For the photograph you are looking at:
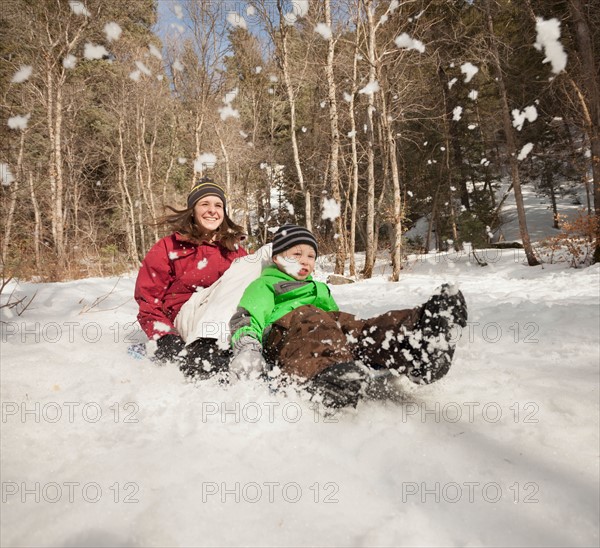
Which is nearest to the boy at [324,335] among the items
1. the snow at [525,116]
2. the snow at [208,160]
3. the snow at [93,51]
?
the snow at [208,160]

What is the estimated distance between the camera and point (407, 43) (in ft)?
28.2

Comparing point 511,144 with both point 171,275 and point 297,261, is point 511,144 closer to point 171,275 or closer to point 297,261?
point 297,261

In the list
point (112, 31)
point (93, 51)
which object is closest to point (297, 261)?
point (93, 51)

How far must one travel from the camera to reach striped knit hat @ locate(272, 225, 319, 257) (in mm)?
2287

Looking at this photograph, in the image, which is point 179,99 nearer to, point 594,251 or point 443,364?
point 594,251

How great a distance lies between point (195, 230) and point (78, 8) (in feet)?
39.9

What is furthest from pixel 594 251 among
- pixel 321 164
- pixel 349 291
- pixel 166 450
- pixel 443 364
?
pixel 321 164

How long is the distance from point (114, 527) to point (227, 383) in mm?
894

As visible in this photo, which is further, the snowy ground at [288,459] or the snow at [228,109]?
the snow at [228,109]

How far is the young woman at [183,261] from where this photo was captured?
228cm

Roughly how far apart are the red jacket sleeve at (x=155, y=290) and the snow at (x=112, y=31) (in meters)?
14.2

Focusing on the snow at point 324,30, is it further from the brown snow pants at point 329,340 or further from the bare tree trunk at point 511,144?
the brown snow pants at point 329,340

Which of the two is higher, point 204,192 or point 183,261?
point 204,192

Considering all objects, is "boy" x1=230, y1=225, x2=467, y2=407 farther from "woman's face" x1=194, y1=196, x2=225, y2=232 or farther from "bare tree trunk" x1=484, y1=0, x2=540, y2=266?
"bare tree trunk" x1=484, y1=0, x2=540, y2=266
